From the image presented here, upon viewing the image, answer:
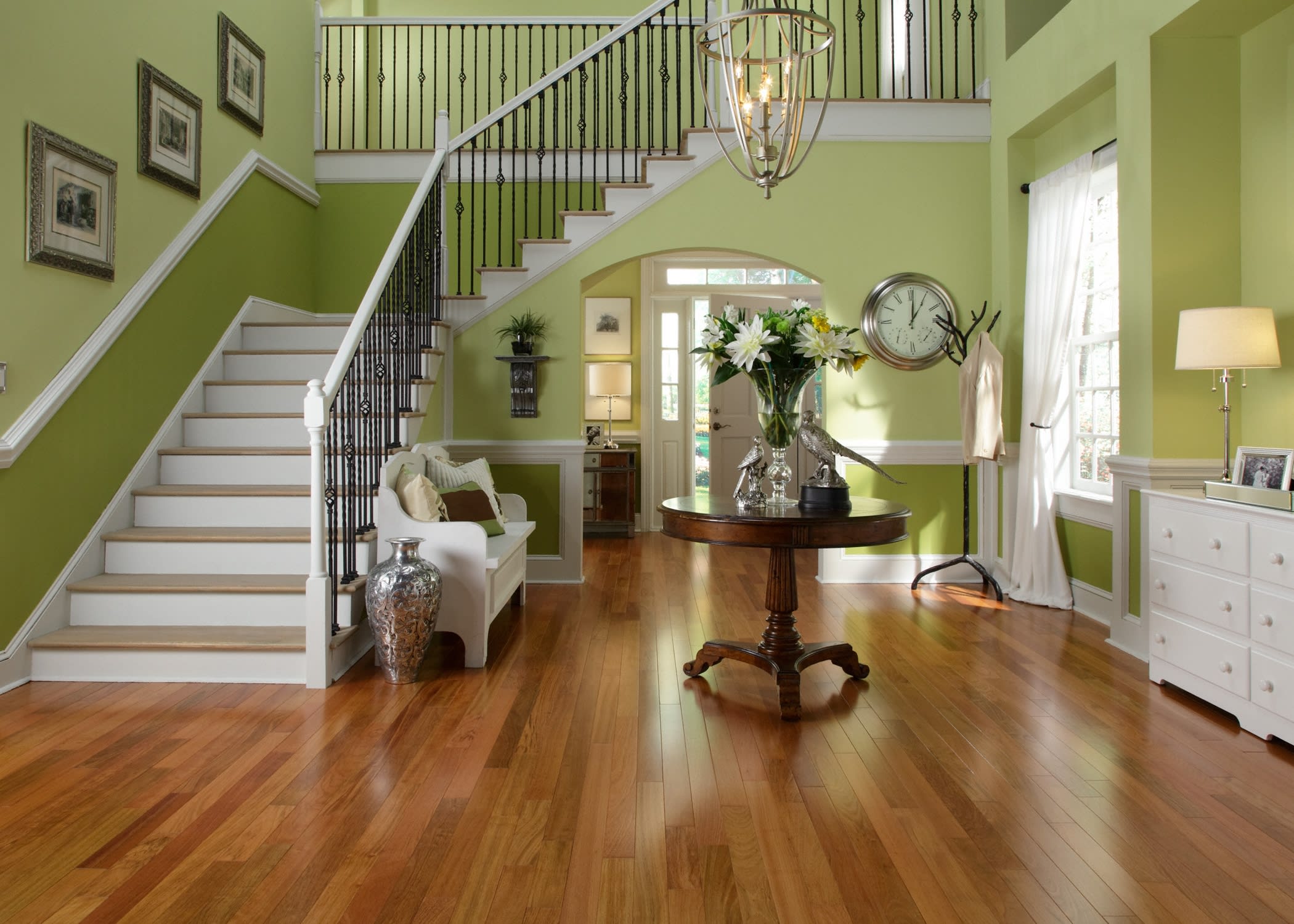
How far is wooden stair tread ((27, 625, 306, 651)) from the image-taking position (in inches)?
143

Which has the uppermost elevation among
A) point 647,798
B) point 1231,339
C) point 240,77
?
point 240,77

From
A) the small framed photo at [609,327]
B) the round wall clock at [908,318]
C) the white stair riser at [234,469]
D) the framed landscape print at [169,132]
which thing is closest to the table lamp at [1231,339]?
the round wall clock at [908,318]

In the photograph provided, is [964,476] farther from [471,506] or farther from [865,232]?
[471,506]

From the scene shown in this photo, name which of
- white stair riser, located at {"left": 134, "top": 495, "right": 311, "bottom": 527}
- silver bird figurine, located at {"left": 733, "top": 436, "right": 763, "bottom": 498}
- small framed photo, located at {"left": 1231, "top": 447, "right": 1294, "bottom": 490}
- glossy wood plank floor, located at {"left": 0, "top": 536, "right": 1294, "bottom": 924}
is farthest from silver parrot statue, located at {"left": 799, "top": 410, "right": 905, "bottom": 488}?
white stair riser, located at {"left": 134, "top": 495, "right": 311, "bottom": 527}

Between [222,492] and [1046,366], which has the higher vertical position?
[1046,366]

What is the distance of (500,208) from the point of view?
602 centimetres

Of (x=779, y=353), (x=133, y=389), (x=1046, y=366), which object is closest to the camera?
(x=779, y=353)

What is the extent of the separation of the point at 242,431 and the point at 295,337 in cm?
94

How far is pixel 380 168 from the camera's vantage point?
6.52 meters

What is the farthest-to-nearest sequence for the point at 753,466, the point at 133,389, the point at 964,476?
the point at 964,476 < the point at 133,389 < the point at 753,466

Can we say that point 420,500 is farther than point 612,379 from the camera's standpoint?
No

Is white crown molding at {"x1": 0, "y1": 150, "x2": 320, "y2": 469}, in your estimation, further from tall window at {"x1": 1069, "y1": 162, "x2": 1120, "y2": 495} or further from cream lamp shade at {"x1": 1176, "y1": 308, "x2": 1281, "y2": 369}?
tall window at {"x1": 1069, "y1": 162, "x2": 1120, "y2": 495}

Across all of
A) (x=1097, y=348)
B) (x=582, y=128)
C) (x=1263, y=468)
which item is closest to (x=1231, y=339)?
(x=1263, y=468)

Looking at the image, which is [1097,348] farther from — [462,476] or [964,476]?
[462,476]
